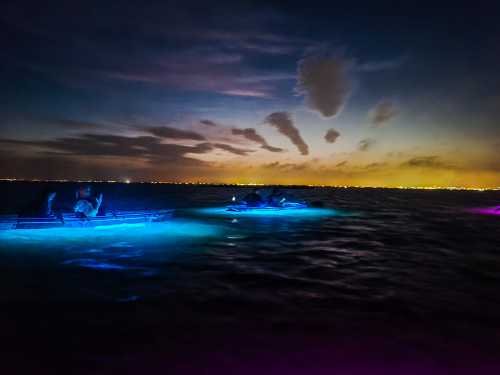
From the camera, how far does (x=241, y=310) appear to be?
1145 centimetres

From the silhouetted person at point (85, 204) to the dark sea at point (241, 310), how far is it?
5.45 m

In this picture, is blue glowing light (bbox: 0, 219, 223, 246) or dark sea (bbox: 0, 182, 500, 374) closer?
dark sea (bbox: 0, 182, 500, 374)

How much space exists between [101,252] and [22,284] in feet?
22.3

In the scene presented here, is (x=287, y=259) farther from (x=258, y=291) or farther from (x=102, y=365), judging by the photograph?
(x=102, y=365)

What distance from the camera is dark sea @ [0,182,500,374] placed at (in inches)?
316

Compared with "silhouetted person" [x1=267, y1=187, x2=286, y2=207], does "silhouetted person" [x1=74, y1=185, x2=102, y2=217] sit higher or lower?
lower

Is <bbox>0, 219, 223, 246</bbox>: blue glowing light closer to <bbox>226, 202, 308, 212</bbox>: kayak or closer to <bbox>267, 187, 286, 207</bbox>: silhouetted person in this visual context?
<bbox>226, 202, 308, 212</bbox>: kayak

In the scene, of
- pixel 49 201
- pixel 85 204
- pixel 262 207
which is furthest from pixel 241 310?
pixel 262 207

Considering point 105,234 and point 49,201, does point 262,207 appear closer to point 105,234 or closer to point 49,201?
point 105,234

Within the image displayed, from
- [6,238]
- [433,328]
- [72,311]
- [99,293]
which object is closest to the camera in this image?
[433,328]

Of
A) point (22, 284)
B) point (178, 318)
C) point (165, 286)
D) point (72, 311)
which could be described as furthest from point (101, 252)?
point (178, 318)

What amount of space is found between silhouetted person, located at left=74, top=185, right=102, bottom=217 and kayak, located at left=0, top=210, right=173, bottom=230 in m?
0.48

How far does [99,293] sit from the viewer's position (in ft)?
42.0

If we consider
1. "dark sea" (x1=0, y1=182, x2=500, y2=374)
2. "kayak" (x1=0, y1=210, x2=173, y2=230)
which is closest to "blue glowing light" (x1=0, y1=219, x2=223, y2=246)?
"kayak" (x1=0, y1=210, x2=173, y2=230)
